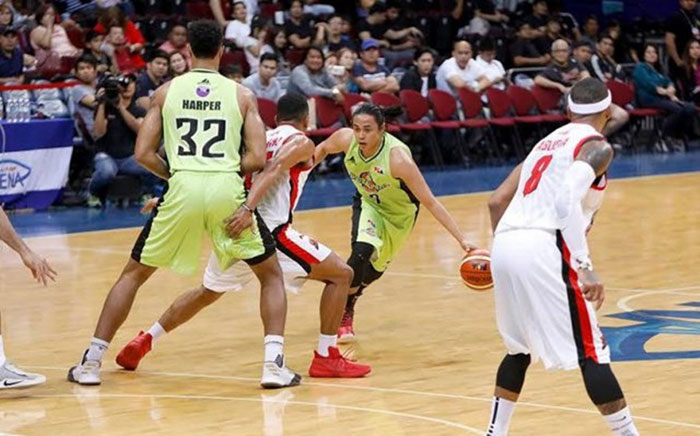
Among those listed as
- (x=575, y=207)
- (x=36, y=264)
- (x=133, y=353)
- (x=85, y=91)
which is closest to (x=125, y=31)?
(x=85, y=91)

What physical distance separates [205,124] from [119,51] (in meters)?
10.5

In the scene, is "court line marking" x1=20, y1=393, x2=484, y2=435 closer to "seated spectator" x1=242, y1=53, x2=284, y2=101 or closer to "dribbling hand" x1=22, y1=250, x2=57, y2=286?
"dribbling hand" x1=22, y1=250, x2=57, y2=286

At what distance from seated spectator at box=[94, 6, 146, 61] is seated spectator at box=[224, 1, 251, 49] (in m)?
1.46

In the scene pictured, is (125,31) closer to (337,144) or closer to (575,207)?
(337,144)

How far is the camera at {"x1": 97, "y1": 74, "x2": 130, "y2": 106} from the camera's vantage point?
16.1 metres

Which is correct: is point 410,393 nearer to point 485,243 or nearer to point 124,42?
point 485,243

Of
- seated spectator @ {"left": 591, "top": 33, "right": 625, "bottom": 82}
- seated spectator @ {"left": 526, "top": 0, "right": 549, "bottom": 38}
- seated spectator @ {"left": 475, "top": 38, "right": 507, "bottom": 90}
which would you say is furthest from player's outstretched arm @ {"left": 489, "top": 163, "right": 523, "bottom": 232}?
seated spectator @ {"left": 526, "top": 0, "right": 549, "bottom": 38}

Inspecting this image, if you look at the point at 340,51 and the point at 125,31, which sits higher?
the point at 125,31

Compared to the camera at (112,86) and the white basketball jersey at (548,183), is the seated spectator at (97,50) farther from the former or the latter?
the white basketball jersey at (548,183)

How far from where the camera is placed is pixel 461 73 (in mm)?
20516

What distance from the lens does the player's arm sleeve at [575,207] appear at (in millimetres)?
6207

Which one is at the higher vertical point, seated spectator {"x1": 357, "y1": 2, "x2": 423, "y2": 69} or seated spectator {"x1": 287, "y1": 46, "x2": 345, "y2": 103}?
seated spectator {"x1": 287, "y1": 46, "x2": 345, "y2": 103}

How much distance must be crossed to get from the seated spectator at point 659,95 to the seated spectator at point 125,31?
7524 millimetres

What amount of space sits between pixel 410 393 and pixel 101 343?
1.71m
